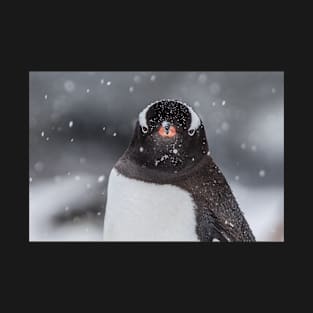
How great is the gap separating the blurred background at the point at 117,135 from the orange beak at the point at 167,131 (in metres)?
0.48

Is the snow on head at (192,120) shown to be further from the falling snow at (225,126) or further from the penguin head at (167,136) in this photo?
the falling snow at (225,126)

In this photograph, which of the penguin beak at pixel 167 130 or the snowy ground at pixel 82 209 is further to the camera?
the snowy ground at pixel 82 209

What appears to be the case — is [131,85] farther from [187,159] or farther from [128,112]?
[187,159]

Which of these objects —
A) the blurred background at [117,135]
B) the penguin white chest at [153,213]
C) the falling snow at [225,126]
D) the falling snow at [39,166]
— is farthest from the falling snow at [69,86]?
the falling snow at [225,126]

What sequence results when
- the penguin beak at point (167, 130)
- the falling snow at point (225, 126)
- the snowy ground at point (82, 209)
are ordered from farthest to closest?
the falling snow at point (225, 126)
the snowy ground at point (82, 209)
the penguin beak at point (167, 130)

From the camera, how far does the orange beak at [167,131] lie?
5895mm

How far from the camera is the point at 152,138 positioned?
5941 millimetres

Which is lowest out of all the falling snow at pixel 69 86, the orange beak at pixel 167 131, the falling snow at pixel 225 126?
the orange beak at pixel 167 131

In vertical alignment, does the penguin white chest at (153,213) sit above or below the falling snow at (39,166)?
below

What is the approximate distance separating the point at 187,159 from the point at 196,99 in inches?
22.6

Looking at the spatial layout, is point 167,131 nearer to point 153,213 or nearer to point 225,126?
point 153,213

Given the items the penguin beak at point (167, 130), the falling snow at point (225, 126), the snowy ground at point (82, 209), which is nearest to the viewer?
the penguin beak at point (167, 130)

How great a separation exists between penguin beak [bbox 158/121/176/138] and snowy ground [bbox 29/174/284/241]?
709mm

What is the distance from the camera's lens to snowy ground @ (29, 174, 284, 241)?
6.34 meters
